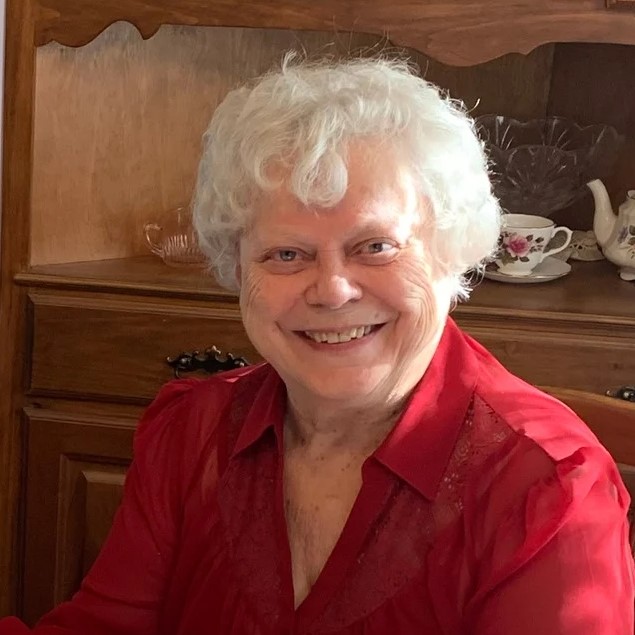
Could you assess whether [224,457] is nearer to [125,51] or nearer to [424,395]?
[424,395]

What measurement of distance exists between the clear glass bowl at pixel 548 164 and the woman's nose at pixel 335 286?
97 centimetres

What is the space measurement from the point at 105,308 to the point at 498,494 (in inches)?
A: 34.9

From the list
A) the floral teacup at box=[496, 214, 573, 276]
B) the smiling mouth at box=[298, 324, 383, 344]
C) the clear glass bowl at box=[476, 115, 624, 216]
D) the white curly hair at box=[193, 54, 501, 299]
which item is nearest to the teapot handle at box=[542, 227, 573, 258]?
the floral teacup at box=[496, 214, 573, 276]

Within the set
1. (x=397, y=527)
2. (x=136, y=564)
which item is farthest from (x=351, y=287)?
(x=136, y=564)

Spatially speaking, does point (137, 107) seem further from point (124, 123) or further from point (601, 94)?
point (601, 94)

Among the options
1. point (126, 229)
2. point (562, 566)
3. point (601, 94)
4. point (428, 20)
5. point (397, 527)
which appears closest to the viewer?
point (562, 566)

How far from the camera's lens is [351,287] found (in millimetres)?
1063

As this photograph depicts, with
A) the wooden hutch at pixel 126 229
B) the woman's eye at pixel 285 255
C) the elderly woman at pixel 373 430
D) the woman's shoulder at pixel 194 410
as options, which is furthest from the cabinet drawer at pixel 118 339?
the woman's eye at pixel 285 255

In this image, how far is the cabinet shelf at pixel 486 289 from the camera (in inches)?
63.6

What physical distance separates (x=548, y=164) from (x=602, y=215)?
162 millimetres

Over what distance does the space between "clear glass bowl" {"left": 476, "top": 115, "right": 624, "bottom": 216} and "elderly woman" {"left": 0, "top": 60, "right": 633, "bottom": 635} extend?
82 centimetres

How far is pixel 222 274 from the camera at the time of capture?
1.24 m

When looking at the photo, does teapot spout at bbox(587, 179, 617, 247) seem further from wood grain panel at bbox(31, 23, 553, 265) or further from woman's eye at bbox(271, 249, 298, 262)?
woman's eye at bbox(271, 249, 298, 262)

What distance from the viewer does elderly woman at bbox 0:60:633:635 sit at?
1006 mm
